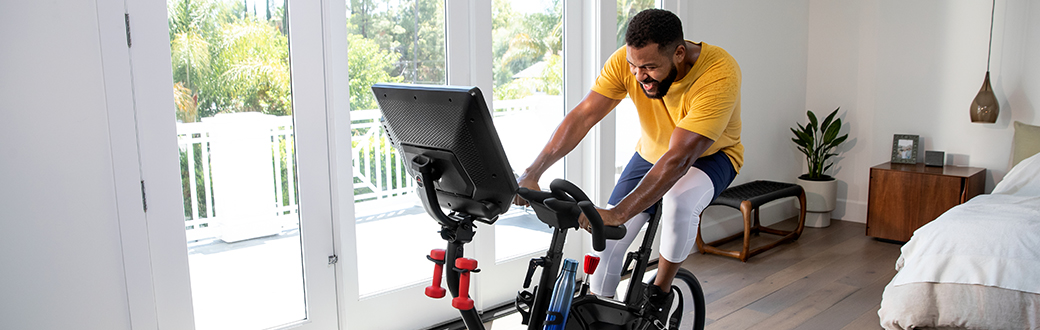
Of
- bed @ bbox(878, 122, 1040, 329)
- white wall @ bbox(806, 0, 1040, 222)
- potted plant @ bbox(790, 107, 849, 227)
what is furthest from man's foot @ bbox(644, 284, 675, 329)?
white wall @ bbox(806, 0, 1040, 222)

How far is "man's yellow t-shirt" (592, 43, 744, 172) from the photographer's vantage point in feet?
5.86

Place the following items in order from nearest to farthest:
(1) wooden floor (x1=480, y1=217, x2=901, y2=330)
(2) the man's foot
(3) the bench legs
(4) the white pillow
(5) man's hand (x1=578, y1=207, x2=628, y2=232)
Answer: (5) man's hand (x1=578, y1=207, x2=628, y2=232) → (2) the man's foot → (1) wooden floor (x1=480, y1=217, x2=901, y2=330) → (4) the white pillow → (3) the bench legs

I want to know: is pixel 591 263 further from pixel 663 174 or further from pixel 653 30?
pixel 653 30

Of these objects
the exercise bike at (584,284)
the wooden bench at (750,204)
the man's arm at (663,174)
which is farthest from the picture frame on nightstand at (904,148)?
the man's arm at (663,174)

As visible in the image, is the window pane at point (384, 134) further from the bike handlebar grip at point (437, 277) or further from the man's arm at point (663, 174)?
the man's arm at point (663, 174)

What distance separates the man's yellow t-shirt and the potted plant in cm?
277


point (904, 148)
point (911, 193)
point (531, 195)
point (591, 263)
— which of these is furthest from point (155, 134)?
point (904, 148)

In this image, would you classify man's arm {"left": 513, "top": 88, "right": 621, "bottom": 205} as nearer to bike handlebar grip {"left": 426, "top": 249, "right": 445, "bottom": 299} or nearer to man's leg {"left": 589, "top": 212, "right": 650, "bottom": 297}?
man's leg {"left": 589, "top": 212, "right": 650, "bottom": 297}

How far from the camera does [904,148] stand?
433 cm

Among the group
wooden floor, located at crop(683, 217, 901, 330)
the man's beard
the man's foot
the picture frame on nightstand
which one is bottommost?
wooden floor, located at crop(683, 217, 901, 330)

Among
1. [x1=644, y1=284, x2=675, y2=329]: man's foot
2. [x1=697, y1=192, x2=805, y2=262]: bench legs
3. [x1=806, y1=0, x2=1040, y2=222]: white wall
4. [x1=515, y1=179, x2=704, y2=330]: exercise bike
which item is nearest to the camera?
[x1=515, y1=179, x2=704, y2=330]: exercise bike

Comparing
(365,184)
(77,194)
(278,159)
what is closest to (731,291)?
(365,184)

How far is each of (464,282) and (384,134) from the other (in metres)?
1.28

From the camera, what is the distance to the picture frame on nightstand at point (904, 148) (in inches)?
169
